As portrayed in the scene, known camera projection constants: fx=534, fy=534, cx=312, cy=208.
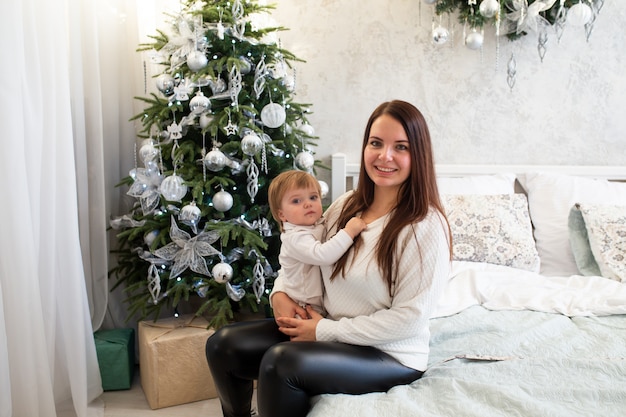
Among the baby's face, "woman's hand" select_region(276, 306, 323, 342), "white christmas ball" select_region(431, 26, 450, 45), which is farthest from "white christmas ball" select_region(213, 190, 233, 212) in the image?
"white christmas ball" select_region(431, 26, 450, 45)

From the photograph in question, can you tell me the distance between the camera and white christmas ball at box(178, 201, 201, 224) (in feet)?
6.80

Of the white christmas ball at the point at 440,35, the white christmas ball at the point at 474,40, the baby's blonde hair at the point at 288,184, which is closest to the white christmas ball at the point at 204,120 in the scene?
the baby's blonde hair at the point at 288,184

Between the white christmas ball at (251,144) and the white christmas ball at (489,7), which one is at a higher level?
the white christmas ball at (489,7)

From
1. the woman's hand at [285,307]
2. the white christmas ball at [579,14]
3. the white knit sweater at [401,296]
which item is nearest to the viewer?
the white knit sweater at [401,296]

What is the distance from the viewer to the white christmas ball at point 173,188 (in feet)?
6.78

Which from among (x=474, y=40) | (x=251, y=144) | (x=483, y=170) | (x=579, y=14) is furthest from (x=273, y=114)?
(x=579, y=14)

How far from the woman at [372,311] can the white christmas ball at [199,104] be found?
31.2 inches

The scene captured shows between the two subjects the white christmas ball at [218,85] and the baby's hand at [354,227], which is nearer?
the baby's hand at [354,227]

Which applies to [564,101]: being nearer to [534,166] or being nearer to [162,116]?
[534,166]

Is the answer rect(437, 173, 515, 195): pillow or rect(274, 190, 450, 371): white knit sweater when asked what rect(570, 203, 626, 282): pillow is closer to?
rect(437, 173, 515, 195): pillow

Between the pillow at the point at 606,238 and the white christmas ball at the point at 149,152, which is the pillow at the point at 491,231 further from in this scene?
the white christmas ball at the point at 149,152

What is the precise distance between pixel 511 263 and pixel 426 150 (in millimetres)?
1121

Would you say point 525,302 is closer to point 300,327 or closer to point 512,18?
point 300,327

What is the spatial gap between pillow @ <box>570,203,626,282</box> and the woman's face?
1242mm
